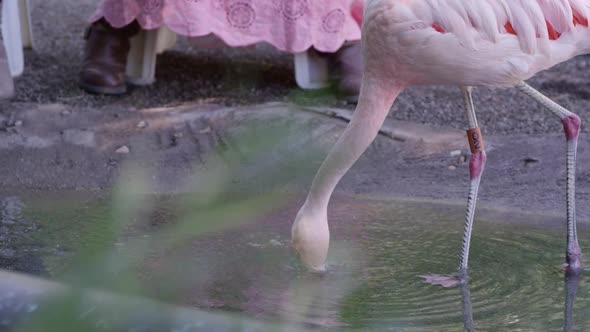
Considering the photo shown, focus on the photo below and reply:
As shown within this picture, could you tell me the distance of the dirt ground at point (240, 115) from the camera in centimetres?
392

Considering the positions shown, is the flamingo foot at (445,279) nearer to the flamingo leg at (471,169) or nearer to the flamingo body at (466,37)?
the flamingo leg at (471,169)

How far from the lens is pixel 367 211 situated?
3688 millimetres

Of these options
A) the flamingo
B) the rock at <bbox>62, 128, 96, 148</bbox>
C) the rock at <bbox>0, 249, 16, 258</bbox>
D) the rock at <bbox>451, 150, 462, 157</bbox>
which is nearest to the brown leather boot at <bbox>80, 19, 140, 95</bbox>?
the rock at <bbox>62, 128, 96, 148</bbox>

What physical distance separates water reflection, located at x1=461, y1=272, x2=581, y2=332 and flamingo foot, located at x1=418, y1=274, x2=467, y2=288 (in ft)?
0.05

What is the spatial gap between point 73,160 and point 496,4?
7.25ft

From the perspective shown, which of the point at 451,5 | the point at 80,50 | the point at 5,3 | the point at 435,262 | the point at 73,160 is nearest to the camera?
the point at 451,5

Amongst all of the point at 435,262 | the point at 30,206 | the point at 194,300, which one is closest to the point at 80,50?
the point at 30,206

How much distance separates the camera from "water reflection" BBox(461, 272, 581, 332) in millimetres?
2605

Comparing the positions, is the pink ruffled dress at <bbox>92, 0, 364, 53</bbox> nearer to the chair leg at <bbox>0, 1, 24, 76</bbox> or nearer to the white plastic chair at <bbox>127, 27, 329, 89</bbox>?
the white plastic chair at <bbox>127, 27, 329, 89</bbox>

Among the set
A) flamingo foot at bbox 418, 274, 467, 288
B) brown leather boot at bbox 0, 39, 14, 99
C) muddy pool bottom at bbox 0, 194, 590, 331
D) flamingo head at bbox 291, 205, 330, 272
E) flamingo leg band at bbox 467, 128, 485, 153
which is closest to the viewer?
muddy pool bottom at bbox 0, 194, 590, 331

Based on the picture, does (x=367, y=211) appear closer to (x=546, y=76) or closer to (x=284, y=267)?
(x=284, y=267)

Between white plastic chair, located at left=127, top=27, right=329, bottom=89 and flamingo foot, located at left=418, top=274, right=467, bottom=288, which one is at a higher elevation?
flamingo foot, located at left=418, top=274, right=467, bottom=288

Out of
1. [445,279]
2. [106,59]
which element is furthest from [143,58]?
[445,279]

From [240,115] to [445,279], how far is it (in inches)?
51.5
